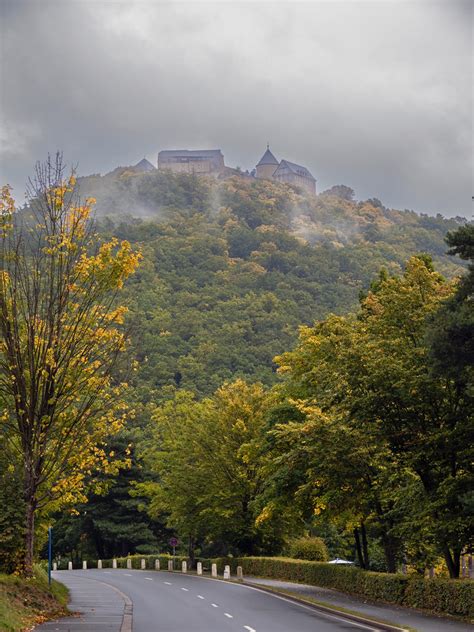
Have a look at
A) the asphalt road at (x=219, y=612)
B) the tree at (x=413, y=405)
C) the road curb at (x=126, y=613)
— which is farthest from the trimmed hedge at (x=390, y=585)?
the road curb at (x=126, y=613)

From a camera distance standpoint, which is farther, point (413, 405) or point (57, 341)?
point (413, 405)

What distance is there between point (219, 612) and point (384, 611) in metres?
4.77

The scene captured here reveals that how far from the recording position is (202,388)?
362 feet

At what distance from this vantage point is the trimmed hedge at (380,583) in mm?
24672

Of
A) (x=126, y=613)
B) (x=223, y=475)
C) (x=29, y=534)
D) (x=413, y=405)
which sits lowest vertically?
(x=126, y=613)

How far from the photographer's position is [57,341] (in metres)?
22.9

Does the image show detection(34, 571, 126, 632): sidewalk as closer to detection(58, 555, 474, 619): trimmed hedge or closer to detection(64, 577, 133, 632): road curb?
detection(64, 577, 133, 632): road curb

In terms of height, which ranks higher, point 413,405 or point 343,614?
point 413,405

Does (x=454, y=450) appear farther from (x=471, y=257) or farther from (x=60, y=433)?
(x=60, y=433)

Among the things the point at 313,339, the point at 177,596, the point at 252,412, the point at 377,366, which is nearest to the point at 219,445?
the point at 252,412

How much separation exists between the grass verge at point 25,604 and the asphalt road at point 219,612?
26.3 inches

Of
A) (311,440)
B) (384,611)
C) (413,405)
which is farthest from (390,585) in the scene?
(413,405)

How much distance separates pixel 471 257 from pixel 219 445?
32.0 m

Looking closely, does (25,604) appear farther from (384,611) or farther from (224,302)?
(224,302)
